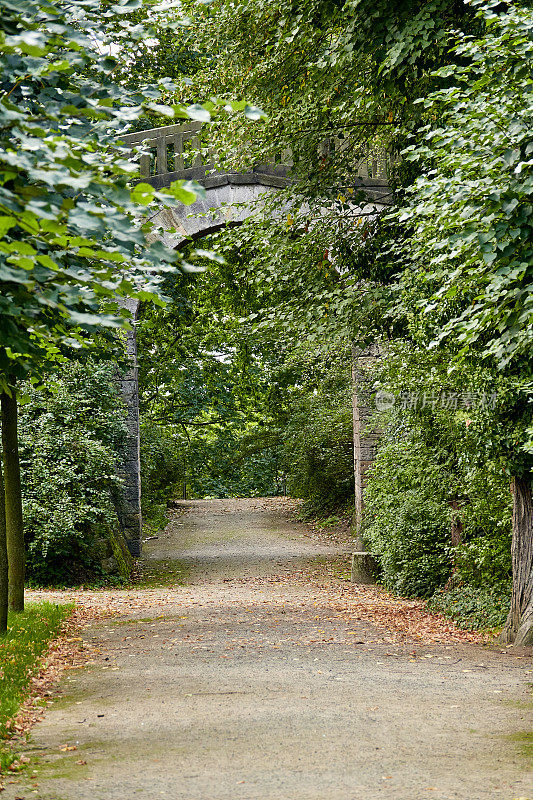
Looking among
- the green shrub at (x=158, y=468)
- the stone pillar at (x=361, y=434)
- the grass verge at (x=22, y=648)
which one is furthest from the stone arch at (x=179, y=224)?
the green shrub at (x=158, y=468)

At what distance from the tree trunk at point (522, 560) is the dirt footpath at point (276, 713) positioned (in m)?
0.31

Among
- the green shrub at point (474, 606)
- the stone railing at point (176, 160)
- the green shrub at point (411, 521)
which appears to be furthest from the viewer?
the stone railing at point (176, 160)

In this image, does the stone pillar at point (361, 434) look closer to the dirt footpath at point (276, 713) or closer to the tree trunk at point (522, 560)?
the dirt footpath at point (276, 713)

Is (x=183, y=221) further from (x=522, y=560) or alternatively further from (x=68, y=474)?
(x=522, y=560)

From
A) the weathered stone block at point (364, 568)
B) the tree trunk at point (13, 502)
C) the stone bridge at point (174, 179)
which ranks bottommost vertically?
the weathered stone block at point (364, 568)

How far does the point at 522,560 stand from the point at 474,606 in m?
1.55

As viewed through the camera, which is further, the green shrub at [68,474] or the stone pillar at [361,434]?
the stone pillar at [361,434]

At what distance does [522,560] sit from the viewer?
764 cm

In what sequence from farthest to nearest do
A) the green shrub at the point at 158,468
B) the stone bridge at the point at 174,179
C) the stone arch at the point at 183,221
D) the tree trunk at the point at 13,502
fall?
the green shrub at the point at 158,468
the stone arch at the point at 183,221
the stone bridge at the point at 174,179
the tree trunk at the point at 13,502

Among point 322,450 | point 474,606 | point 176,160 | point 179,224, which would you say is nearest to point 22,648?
point 474,606

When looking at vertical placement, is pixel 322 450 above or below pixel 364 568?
above

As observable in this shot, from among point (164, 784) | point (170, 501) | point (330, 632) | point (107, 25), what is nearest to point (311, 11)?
point (107, 25)

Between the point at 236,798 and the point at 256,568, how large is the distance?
402 inches

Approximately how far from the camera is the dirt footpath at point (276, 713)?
4.04m
